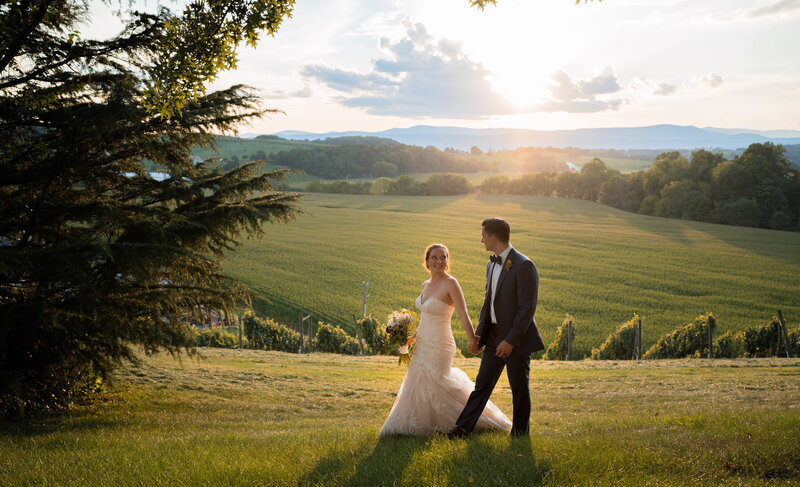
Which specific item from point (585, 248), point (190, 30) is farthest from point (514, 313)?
point (585, 248)

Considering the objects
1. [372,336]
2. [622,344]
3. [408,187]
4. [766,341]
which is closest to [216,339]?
[372,336]

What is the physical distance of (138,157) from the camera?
947 centimetres

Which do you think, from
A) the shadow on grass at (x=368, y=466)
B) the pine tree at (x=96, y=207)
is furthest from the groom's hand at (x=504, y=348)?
the pine tree at (x=96, y=207)

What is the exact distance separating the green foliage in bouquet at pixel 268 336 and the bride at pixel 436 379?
2000 centimetres

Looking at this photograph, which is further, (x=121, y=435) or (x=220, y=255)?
(x=220, y=255)

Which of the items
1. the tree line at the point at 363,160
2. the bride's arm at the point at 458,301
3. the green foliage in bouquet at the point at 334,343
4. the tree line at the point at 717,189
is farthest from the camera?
the tree line at the point at 363,160

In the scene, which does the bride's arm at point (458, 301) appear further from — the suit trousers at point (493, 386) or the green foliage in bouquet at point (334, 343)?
the green foliage in bouquet at point (334, 343)

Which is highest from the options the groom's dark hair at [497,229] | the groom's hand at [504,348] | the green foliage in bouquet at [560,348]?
the groom's dark hair at [497,229]

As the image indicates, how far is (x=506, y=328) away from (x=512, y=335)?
0.69ft

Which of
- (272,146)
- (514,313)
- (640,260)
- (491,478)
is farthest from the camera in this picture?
(272,146)

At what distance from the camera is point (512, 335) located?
5.29m

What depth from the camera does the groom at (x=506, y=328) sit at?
5.31 meters

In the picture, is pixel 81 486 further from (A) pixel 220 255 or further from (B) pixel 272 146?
(B) pixel 272 146

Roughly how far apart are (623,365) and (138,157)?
53.9 ft
